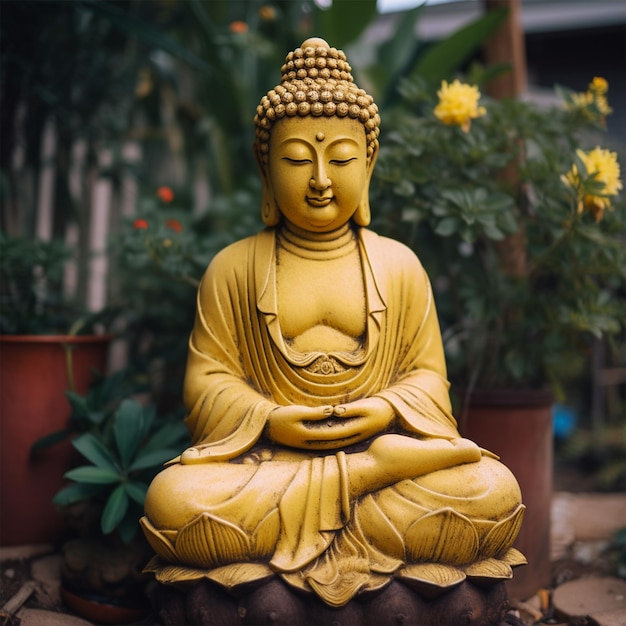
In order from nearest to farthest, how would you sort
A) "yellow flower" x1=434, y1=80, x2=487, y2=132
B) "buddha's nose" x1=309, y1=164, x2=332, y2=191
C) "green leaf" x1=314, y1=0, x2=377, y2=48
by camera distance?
"buddha's nose" x1=309, y1=164, x2=332, y2=191 < "yellow flower" x1=434, y1=80, x2=487, y2=132 < "green leaf" x1=314, y1=0, x2=377, y2=48

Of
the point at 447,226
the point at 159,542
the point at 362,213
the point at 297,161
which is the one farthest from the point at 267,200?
the point at 159,542

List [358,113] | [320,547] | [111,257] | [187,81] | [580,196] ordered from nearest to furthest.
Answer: [320,547]
[358,113]
[580,196]
[111,257]
[187,81]

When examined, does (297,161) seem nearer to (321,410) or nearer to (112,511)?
(321,410)

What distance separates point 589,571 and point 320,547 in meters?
1.65

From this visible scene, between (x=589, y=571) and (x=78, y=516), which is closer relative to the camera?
(x=78, y=516)

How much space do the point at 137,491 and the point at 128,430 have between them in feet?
0.86

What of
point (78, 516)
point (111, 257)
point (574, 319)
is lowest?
point (78, 516)

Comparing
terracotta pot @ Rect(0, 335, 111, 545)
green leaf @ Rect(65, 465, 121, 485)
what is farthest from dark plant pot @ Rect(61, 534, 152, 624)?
terracotta pot @ Rect(0, 335, 111, 545)

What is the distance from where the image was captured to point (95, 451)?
2957 mm

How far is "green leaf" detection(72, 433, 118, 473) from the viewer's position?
9.56ft

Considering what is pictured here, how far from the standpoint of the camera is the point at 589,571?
3.36 m

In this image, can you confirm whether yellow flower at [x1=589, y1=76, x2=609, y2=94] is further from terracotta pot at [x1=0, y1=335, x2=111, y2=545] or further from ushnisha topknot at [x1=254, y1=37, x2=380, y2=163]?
terracotta pot at [x1=0, y1=335, x2=111, y2=545]

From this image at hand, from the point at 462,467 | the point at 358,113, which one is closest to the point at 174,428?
the point at 462,467

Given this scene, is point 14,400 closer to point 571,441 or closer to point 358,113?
point 358,113
